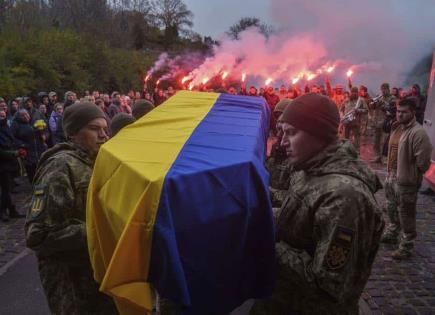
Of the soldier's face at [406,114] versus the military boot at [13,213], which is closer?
the soldier's face at [406,114]

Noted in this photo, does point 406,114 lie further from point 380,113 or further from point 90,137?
point 380,113

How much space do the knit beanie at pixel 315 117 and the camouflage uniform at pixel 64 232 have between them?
1.44m

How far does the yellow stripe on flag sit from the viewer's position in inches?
77.1

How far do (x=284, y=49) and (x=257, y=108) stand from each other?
16.1 meters

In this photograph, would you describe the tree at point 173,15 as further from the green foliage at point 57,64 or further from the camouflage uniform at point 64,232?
the camouflage uniform at point 64,232

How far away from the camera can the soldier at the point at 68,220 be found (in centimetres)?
269

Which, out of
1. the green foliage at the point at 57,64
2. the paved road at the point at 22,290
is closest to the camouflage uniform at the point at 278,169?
the paved road at the point at 22,290

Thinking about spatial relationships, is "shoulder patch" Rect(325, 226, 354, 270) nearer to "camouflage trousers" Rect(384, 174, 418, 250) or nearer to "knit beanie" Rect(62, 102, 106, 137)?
"knit beanie" Rect(62, 102, 106, 137)

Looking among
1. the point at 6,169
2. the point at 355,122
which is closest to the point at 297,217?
the point at 6,169

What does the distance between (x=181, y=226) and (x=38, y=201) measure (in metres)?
1.22

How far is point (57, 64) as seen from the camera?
18359 millimetres

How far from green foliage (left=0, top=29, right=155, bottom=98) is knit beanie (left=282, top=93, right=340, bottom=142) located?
12.8 m

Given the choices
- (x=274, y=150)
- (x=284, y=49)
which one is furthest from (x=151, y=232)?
(x=284, y=49)

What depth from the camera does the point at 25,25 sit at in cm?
2173
